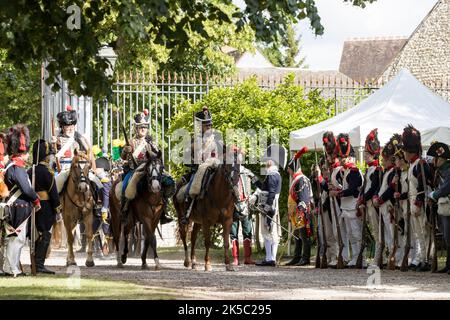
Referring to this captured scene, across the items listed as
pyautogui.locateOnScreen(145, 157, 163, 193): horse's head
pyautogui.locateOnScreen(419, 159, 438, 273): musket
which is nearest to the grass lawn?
pyautogui.locateOnScreen(145, 157, 163, 193): horse's head

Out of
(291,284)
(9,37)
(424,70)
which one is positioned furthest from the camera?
(424,70)

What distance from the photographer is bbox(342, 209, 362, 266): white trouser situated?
21.9m

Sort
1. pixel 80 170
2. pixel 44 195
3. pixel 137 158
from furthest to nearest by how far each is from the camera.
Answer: pixel 137 158
pixel 80 170
pixel 44 195

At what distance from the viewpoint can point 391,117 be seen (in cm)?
2353

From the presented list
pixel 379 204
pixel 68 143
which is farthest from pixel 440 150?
pixel 68 143

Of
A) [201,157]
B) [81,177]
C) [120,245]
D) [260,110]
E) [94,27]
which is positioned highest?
[94,27]

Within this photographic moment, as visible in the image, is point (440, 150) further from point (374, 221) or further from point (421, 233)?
point (374, 221)

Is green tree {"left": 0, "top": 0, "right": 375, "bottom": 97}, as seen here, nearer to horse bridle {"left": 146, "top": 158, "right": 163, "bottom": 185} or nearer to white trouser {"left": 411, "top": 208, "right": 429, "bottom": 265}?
horse bridle {"left": 146, "top": 158, "right": 163, "bottom": 185}

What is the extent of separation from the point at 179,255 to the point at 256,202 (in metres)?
3.44

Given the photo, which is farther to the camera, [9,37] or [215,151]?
[215,151]

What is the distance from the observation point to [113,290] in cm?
1574

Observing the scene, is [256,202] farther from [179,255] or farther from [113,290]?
[113,290]

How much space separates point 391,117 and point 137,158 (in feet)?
16.6

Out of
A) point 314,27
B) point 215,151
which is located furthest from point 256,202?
point 314,27
